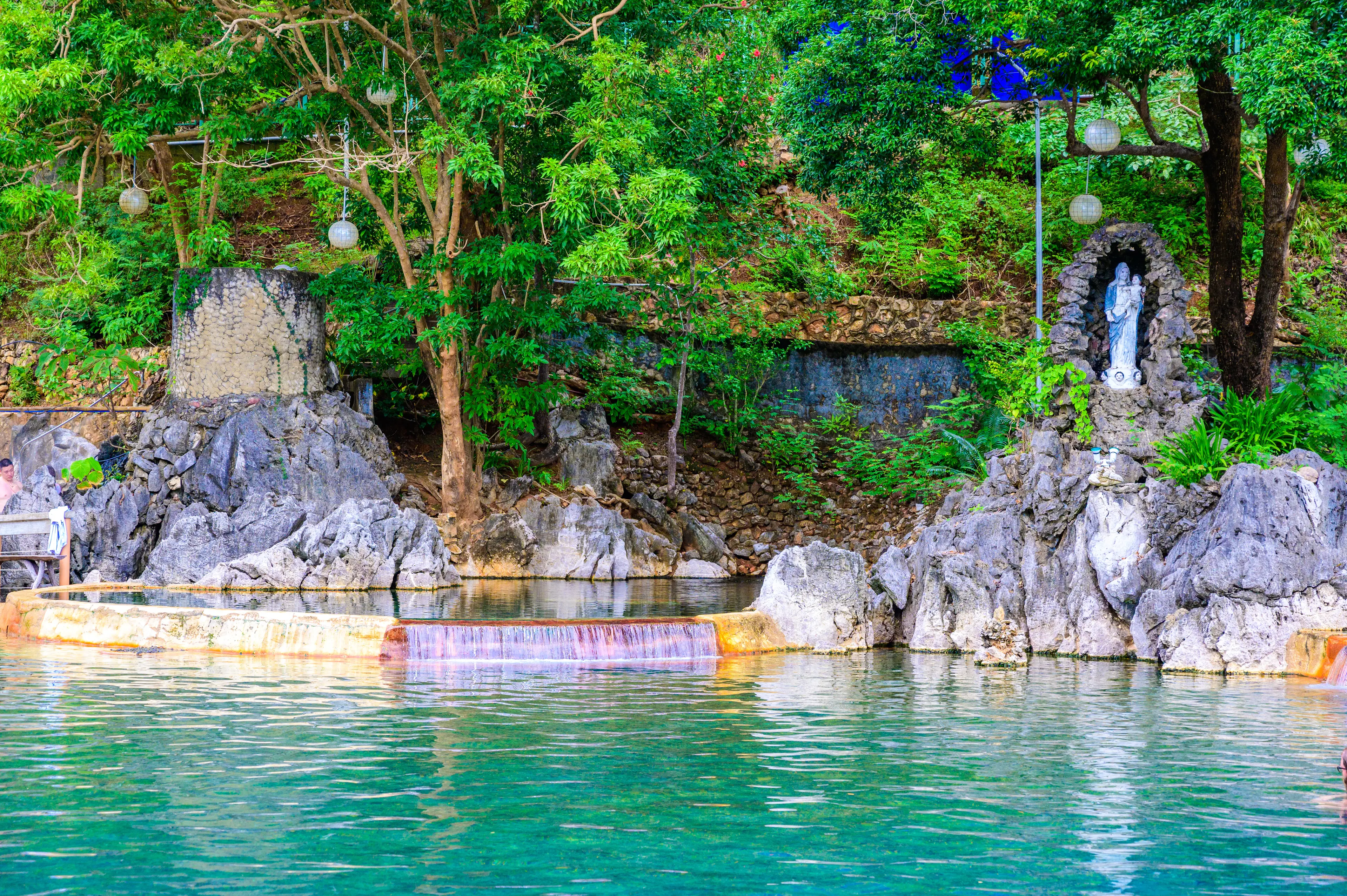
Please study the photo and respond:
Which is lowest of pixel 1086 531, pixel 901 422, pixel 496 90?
pixel 1086 531

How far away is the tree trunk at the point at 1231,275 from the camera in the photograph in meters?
17.2

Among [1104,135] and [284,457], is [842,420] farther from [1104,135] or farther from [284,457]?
[284,457]

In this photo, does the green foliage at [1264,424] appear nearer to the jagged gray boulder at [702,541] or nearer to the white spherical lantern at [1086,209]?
the white spherical lantern at [1086,209]

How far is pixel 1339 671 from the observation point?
11.1 metres

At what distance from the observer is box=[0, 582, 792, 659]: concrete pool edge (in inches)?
484

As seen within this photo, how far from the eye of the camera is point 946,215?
1158 inches

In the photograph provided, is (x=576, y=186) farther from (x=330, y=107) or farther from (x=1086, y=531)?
(x=1086, y=531)

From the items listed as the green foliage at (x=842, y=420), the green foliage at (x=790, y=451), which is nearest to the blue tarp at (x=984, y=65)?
the green foliage at (x=790, y=451)

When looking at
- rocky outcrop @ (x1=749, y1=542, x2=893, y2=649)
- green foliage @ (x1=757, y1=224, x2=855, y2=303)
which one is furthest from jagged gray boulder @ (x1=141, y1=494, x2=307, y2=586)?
green foliage @ (x1=757, y1=224, x2=855, y2=303)

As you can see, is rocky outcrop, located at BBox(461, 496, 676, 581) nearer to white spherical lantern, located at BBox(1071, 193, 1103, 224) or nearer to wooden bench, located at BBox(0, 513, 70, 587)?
wooden bench, located at BBox(0, 513, 70, 587)

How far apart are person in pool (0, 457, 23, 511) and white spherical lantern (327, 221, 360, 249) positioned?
519 centimetres

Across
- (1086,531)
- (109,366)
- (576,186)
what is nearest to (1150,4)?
(1086,531)

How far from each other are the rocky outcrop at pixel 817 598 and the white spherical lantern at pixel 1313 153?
7140 millimetres

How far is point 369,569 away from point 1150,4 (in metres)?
11.7
